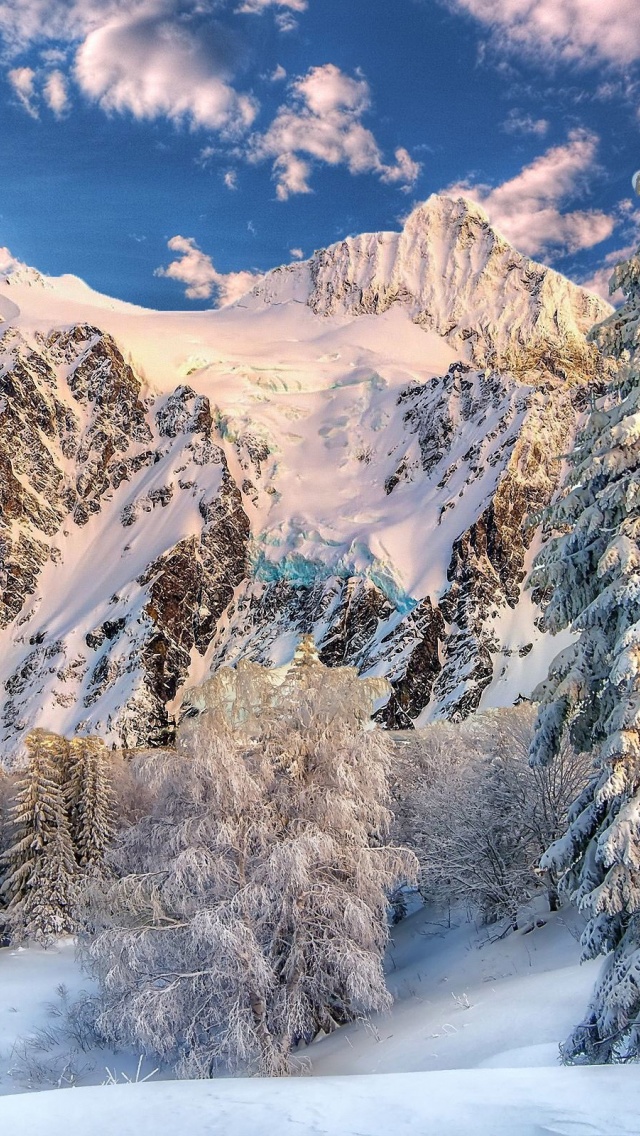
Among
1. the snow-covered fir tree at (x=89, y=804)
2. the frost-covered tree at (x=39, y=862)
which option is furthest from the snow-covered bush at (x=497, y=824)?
the frost-covered tree at (x=39, y=862)

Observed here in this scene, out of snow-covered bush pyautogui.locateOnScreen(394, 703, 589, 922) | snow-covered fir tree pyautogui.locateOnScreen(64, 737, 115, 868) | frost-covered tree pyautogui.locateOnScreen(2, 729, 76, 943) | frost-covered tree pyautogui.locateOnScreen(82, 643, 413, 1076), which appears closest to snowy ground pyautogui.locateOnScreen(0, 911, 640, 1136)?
snow-covered bush pyautogui.locateOnScreen(394, 703, 589, 922)

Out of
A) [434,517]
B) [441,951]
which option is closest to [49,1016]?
[441,951]

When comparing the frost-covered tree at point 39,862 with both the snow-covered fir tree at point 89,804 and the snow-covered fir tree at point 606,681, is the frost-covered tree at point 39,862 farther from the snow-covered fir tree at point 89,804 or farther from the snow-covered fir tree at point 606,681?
the snow-covered fir tree at point 606,681

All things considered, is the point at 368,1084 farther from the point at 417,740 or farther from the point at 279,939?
the point at 417,740

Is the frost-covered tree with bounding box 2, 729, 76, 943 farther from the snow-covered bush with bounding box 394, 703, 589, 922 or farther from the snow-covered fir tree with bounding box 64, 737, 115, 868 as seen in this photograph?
the snow-covered bush with bounding box 394, 703, 589, 922

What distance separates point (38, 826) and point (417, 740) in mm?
21479

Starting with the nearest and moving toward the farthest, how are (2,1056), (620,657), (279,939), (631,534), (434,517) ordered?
(620,657), (631,534), (279,939), (2,1056), (434,517)

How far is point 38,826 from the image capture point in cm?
4272

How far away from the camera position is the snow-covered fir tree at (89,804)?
4412 cm

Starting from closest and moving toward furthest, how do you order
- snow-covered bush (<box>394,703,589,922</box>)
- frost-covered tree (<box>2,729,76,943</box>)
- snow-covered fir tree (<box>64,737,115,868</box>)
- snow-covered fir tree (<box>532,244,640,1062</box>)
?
snow-covered fir tree (<box>532,244,640,1062</box>) < snow-covered bush (<box>394,703,589,922</box>) < frost-covered tree (<box>2,729,76,943</box>) < snow-covered fir tree (<box>64,737,115,868</box>)

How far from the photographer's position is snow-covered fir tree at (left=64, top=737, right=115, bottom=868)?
44.1m

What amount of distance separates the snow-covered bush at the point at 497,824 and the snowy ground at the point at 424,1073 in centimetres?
136

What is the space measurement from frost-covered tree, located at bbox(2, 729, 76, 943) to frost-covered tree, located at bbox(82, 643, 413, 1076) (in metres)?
26.4

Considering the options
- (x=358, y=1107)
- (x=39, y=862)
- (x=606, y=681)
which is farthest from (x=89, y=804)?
(x=358, y=1107)
